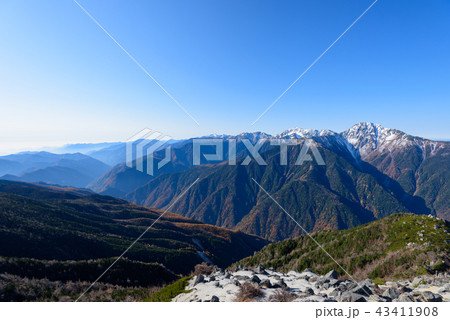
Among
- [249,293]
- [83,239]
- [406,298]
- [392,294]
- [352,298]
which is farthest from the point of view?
[83,239]

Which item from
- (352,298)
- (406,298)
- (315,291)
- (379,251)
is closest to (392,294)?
(406,298)

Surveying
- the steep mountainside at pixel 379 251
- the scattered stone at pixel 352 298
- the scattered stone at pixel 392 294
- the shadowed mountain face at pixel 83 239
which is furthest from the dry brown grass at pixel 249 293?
the shadowed mountain face at pixel 83 239

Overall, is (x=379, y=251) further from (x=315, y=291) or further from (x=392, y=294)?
(x=392, y=294)

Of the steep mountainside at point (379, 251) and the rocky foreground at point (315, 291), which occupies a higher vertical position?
the rocky foreground at point (315, 291)

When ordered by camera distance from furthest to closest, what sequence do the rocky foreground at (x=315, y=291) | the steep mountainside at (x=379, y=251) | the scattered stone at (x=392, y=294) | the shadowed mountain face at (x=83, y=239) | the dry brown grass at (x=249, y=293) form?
the shadowed mountain face at (x=83, y=239), the steep mountainside at (x=379, y=251), the scattered stone at (x=392, y=294), the dry brown grass at (x=249, y=293), the rocky foreground at (x=315, y=291)

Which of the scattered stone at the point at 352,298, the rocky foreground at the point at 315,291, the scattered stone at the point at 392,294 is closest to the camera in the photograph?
the scattered stone at the point at 352,298

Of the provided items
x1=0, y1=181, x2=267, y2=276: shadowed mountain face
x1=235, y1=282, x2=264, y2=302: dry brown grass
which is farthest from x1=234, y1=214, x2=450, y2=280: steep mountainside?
x1=0, y1=181, x2=267, y2=276: shadowed mountain face

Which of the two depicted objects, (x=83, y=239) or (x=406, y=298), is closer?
(x=406, y=298)

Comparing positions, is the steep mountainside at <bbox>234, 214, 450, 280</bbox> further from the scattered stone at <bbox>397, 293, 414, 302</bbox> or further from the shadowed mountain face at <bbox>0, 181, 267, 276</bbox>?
the shadowed mountain face at <bbox>0, 181, 267, 276</bbox>

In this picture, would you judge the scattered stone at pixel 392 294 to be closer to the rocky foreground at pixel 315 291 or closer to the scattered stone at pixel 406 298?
the rocky foreground at pixel 315 291
